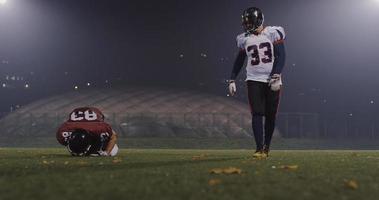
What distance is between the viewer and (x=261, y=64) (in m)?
9.39

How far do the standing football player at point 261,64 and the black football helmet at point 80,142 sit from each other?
289 cm

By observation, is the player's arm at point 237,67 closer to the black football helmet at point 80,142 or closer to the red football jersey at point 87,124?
the red football jersey at point 87,124

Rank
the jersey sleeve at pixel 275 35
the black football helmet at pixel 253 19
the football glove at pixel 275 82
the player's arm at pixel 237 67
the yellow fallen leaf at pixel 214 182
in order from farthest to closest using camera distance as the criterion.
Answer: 1. the player's arm at pixel 237 67
2. the jersey sleeve at pixel 275 35
3. the black football helmet at pixel 253 19
4. the football glove at pixel 275 82
5. the yellow fallen leaf at pixel 214 182

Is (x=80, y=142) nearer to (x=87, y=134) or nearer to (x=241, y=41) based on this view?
(x=87, y=134)

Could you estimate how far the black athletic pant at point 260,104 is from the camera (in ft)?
A: 30.7

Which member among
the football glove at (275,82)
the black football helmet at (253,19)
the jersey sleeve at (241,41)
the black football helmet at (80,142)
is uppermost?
the black football helmet at (253,19)

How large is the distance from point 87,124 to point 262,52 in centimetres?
327

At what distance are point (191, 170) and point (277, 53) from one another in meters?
3.74

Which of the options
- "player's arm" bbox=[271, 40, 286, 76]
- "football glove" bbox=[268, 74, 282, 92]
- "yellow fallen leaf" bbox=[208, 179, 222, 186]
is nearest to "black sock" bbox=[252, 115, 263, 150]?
"football glove" bbox=[268, 74, 282, 92]

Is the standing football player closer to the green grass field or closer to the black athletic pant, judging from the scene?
the black athletic pant

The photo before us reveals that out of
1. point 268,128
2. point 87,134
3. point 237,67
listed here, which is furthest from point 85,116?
point 268,128

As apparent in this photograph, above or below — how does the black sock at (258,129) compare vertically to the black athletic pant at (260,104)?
below

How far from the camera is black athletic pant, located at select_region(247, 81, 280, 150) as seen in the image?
935 cm

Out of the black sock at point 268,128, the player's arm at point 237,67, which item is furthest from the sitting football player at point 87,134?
the black sock at point 268,128
